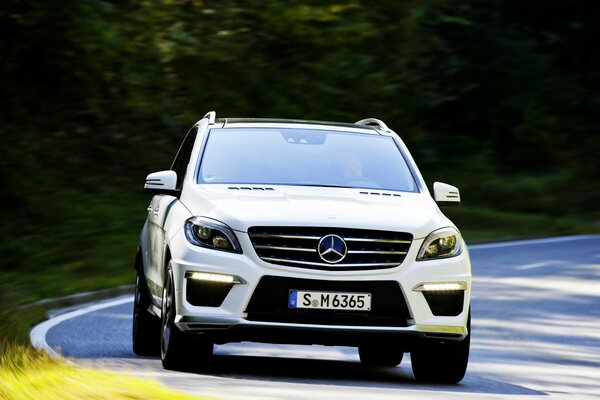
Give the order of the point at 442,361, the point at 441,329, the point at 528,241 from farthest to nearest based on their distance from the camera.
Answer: the point at 528,241 < the point at 442,361 < the point at 441,329

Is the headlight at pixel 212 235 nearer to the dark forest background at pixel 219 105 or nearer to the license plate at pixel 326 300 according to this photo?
the license plate at pixel 326 300

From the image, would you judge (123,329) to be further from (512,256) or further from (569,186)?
(569,186)

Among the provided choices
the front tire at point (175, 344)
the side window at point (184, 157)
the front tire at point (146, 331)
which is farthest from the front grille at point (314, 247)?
the front tire at point (146, 331)

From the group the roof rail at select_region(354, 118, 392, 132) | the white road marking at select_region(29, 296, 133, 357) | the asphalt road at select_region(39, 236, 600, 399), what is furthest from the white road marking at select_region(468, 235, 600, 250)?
the roof rail at select_region(354, 118, 392, 132)

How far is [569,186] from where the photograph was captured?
3941cm

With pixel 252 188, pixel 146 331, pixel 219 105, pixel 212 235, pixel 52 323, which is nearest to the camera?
pixel 212 235

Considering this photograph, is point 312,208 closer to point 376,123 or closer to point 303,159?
point 303,159

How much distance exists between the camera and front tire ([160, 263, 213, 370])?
987 centimetres

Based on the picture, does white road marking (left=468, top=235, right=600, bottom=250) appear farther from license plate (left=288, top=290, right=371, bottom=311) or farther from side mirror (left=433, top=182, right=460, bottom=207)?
license plate (left=288, top=290, right=371, bottom=311)

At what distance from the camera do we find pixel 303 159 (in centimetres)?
1093

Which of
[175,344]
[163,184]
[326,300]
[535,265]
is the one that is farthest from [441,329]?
[535,265]

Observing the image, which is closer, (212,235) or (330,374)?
(212,235)

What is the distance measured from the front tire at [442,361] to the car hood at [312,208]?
0.78 metres

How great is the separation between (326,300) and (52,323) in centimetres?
553
